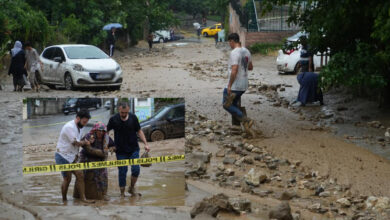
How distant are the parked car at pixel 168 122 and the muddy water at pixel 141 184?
139 millimetres

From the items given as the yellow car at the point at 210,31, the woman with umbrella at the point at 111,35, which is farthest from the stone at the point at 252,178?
the yellow car at the point at 210,31

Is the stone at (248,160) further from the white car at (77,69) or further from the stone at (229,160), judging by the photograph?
the white car at (77,69)

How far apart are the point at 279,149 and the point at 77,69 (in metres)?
9.14

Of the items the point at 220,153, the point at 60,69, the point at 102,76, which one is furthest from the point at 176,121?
the point at 60,69

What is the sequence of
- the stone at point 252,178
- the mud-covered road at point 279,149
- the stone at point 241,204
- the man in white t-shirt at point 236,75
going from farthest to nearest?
the man in white t-shirt at point 236,75, the stone at point 252,178, the mud-covered road at point 279,149, the stone at point 241,204

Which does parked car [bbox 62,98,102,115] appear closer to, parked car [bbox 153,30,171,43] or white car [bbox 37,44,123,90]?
white car [bbox 37,44,123,90]

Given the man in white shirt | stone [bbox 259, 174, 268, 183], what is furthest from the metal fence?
the man in white shirt

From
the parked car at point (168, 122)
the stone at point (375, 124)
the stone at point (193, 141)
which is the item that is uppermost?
the parked car at point (168, 122)

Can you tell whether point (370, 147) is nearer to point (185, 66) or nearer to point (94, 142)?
point (94, 142)

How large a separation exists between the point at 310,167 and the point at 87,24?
88.0ft

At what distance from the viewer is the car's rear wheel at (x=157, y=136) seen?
6.77 m

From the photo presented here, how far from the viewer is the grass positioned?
32531 mm

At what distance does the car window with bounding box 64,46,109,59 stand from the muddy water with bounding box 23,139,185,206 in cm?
1144

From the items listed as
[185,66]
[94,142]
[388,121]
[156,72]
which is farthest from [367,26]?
[185,66]
